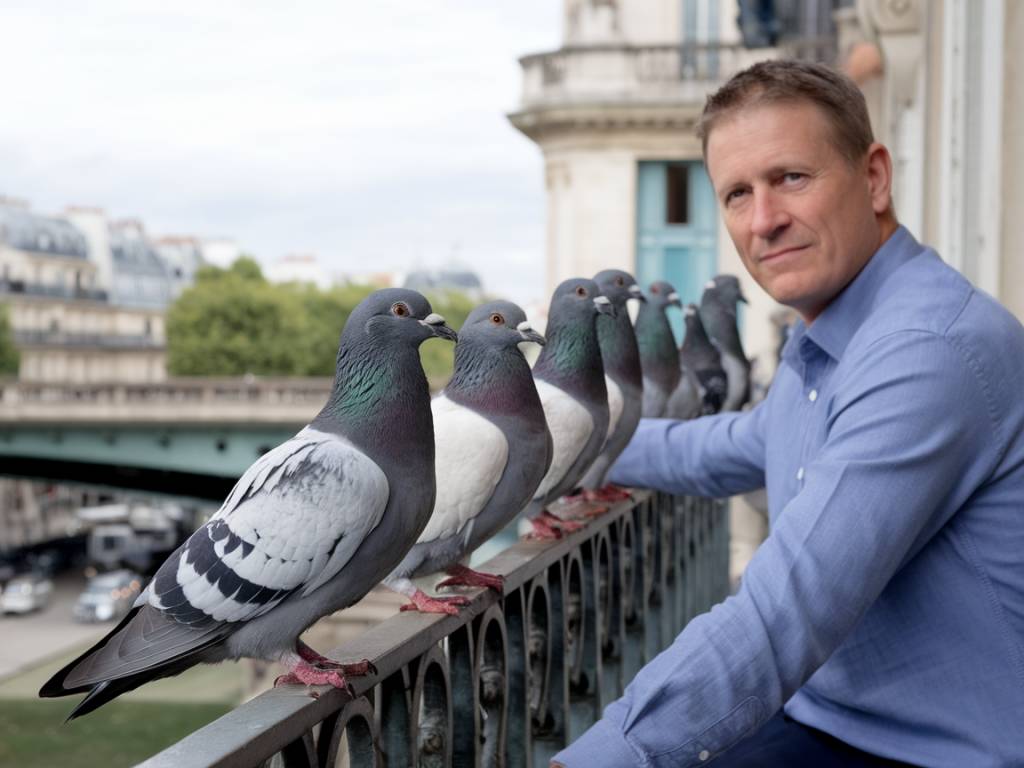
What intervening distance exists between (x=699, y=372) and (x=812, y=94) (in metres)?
3.44

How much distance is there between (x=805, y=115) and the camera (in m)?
2.09

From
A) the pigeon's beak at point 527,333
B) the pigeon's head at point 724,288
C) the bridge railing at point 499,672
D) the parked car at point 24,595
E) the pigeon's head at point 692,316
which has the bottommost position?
the parked car at point 24,595

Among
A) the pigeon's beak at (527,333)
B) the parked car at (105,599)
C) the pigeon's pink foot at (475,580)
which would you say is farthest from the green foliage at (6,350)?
the pigeon's pink foot at (475,580)

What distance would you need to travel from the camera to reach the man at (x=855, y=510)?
5.83ft

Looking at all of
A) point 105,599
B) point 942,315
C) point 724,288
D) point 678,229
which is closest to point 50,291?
point 105,599

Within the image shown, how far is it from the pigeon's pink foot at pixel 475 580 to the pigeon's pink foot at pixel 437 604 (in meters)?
0.11

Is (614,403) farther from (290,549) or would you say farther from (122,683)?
(122,683)

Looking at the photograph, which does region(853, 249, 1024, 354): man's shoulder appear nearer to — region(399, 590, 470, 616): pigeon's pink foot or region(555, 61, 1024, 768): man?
A: region(555, 61, 1024, 768): man

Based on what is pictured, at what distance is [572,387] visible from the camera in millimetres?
3432

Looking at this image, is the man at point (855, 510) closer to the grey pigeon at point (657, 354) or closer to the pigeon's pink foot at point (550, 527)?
the pigeon's pink foot at point (550, 527)

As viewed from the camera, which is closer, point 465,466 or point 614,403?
point 465,466

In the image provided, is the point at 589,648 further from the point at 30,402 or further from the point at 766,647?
the point at 30,402

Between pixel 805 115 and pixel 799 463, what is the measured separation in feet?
1.99

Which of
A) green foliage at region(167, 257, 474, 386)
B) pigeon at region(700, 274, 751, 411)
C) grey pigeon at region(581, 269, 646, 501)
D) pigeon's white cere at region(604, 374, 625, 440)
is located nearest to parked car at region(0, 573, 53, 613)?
green foliage at region(167, 257, 474, 386)
